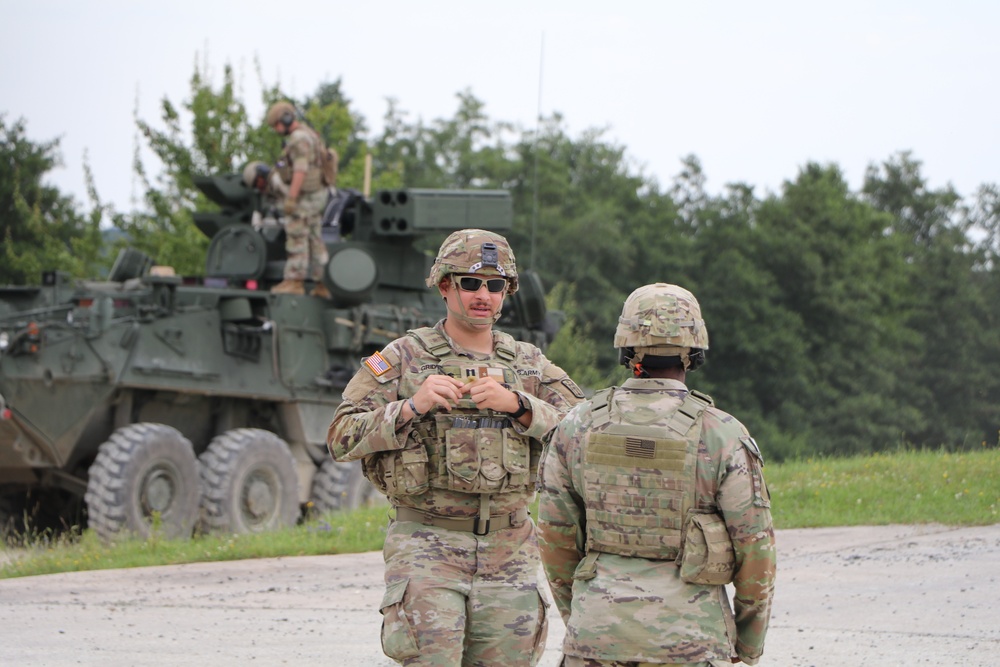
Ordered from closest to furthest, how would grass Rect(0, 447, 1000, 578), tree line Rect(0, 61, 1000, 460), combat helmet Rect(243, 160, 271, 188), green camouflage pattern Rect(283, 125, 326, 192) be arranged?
grass Rect(0, 447, 1000, 578) → green camouflage pattern Rect(283, 125, 326, 192) → combat helmet Rect(243, 160, 271, 188) → tree line Rect(0, 61, 1000, 460)

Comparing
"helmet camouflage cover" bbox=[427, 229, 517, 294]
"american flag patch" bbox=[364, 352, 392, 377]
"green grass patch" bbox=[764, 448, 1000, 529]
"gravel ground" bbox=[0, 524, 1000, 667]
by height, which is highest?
"helmet camouflage cover" bbox=[427, 229, 517, 294]

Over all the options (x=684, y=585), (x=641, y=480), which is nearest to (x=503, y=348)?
(x=641, y=480)

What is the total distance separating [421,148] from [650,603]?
150 feet

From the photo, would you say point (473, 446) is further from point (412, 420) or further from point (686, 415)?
point (686, 415)

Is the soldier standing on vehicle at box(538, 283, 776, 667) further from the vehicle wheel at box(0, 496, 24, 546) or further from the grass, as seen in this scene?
the vehicle wheel at box(0, 496, 24, 546)

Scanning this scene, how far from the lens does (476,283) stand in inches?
185

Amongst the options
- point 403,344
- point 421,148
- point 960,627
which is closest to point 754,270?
point 421,148

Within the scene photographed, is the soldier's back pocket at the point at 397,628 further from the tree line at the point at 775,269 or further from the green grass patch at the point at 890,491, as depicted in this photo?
the tree line at the point at 775,269

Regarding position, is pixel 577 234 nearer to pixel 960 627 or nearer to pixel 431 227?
pixel 431 227

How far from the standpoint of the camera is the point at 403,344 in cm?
476

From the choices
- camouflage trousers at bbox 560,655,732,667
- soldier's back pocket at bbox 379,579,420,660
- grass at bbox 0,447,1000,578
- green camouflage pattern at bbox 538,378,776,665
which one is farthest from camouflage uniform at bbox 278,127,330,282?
camouflage trousers at bbox 560,655,732,667

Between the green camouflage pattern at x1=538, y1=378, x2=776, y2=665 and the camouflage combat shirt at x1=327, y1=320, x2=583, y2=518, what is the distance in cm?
74

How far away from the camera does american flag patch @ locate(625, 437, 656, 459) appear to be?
146 inches

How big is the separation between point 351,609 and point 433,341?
3668 millimetres
